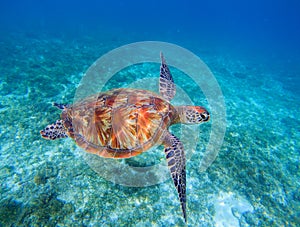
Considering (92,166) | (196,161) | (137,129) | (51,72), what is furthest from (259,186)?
(51,72)

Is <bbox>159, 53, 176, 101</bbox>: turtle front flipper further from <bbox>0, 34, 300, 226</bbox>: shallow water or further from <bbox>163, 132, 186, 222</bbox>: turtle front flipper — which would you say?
<bbox>163, 132, 186, 222</bbox>: turtle front flipper

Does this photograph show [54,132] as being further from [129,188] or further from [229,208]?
[229,208]

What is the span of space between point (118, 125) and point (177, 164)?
→ 3.99 feet

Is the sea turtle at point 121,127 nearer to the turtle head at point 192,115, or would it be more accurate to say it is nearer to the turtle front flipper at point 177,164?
the turtle front flipper at point 177,164

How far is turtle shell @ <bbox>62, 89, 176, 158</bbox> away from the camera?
3.01m

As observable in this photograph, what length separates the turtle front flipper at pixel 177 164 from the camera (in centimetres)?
251

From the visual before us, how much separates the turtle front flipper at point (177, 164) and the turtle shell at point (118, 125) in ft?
0.76

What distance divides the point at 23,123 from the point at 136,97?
107 inches

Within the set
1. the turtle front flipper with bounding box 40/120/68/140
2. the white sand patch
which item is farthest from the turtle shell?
the white sand patch

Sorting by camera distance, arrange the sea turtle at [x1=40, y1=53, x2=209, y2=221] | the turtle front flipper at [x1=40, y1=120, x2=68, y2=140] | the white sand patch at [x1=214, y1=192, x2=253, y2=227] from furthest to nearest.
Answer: the turtle front flipper at [x1=40, y1=120, x2=68, y2=140]
the sea turtle at [x1=40, y1=53, x2=209, y2=221]
the white sand patch at [x1=214, y1=192, x2=253, y2=227]

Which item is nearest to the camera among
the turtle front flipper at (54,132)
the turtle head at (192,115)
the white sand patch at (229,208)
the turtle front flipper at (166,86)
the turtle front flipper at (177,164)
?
the turtle front flipper at (177,164)

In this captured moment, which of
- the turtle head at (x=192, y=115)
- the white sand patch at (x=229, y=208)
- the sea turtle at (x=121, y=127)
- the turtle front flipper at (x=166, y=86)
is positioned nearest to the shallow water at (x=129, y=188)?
the white sand patch at (x=229, y=208)

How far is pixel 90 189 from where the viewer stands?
2.83 meters

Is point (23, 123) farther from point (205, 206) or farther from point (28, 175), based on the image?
point (205, 206)
